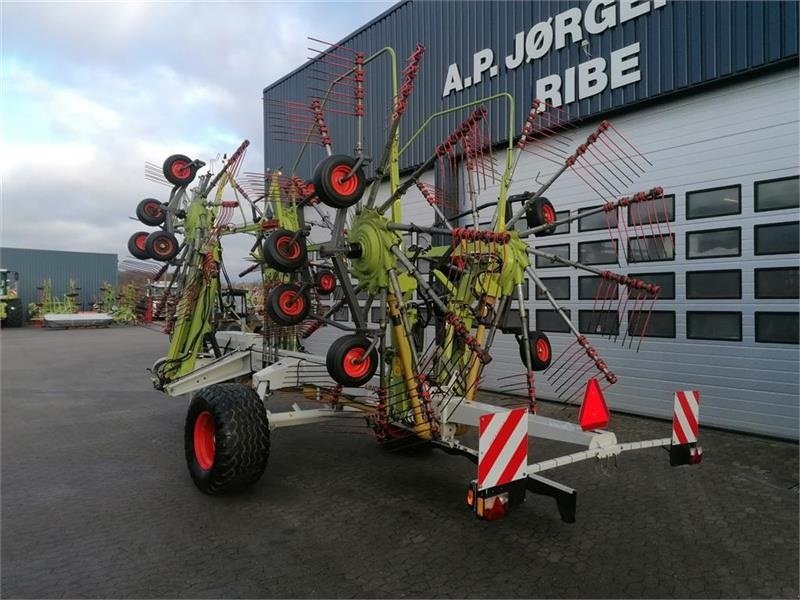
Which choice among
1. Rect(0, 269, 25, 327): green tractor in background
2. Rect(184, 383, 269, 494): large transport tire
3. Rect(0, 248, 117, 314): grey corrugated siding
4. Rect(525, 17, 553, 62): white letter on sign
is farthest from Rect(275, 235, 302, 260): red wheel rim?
Rect(0, 248, 117, 314): grey corrugated siding

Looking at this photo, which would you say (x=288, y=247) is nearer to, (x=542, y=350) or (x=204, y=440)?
(x=204, y=440)

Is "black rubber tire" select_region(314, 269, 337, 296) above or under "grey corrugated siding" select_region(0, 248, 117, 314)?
under

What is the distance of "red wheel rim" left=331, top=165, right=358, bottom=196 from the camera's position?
4034 mm

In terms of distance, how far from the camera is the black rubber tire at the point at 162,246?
728 cm

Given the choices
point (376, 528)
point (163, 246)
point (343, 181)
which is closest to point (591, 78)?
point (343, 181)

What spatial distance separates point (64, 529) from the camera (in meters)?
4.10

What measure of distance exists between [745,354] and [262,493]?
5.68 metres

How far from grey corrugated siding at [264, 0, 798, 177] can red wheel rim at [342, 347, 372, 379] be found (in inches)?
190

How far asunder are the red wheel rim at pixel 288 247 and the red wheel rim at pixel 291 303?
324 millimetres

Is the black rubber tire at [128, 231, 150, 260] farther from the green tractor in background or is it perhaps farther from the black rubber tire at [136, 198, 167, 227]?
the green tractor in background

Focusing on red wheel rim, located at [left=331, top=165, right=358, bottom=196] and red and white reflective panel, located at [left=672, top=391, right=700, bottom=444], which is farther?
red wheel rim, located at [left=331, top=165, right=358, bottom=196]

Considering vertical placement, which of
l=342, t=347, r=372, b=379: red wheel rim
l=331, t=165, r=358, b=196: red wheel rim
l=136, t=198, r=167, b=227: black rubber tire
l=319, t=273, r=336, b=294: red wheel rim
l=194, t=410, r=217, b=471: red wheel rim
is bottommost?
l=194, t=410, r=217, b=471: red wheel rim

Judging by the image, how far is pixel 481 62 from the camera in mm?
9484

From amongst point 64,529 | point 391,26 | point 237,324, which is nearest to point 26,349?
point 237,324
